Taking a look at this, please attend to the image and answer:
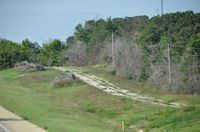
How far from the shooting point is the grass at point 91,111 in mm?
31281

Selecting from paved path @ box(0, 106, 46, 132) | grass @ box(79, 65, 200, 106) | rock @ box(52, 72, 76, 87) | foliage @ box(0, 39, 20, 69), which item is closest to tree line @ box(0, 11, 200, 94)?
foliage @ box(0, 39, 20, 69)

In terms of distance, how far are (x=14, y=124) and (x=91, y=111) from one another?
12790 mm

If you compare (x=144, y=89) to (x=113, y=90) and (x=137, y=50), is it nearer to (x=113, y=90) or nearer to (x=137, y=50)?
(x=113, y=90)

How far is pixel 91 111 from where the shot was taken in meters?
42.0

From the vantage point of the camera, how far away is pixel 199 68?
5478cm

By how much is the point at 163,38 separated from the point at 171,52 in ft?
18.7

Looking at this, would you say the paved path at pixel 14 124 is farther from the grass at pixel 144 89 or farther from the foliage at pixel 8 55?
the foliage at pixel 8 55

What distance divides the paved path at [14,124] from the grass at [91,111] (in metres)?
0.68

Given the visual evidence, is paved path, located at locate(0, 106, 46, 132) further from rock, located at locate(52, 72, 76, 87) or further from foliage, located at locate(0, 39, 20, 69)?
foliage, located at locate(0, 39, 20, 69)

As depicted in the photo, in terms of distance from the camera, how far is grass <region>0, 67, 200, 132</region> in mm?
31281

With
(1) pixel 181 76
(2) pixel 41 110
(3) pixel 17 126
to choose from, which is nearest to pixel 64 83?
(1) pixel 181 76

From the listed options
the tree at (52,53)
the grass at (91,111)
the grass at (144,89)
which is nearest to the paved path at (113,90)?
the grass at (144,89)

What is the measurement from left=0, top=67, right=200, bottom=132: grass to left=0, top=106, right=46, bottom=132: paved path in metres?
Answer: 0.68

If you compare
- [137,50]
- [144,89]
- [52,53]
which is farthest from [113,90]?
[52,53]
